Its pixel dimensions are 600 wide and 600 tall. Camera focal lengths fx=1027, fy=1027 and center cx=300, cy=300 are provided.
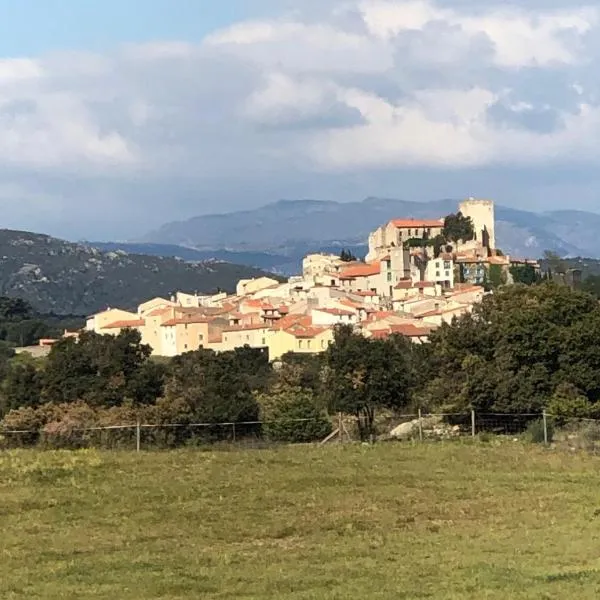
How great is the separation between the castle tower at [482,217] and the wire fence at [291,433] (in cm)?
11780

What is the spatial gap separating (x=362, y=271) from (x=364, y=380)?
101 m

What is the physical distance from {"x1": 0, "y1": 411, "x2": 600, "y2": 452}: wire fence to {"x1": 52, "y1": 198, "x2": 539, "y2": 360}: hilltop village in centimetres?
6143

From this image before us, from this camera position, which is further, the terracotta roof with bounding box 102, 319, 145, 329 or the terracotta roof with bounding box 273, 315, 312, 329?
the terracotta roof with bounding box 102, 319, 145, 329

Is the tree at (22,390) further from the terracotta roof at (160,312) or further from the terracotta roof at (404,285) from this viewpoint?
the terracotta roof at (404,285)

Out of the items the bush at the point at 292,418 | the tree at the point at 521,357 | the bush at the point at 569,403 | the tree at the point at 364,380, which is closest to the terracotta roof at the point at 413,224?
the bush at the point at 292,418

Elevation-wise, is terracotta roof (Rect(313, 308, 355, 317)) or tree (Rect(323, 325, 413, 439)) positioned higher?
terracotta roof (Rect(313, 308, 355, 317))

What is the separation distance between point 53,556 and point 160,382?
112ft

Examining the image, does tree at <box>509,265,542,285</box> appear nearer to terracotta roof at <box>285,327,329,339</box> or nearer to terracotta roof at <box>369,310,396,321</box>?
terracotta roof at <box>369,310,396,321</box>

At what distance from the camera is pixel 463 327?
3891 cm

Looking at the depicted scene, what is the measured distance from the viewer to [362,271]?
5625 inches

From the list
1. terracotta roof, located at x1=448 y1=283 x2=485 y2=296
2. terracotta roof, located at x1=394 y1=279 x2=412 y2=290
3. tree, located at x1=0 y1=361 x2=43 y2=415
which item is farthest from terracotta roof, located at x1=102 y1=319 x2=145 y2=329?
tree, located at x1=0 y1=361 x2=43 y2=415

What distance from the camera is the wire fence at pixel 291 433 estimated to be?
26.4 meters

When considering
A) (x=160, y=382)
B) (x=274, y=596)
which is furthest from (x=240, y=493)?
(x=160, y=382)

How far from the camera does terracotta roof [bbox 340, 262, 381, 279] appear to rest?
5556 inches
